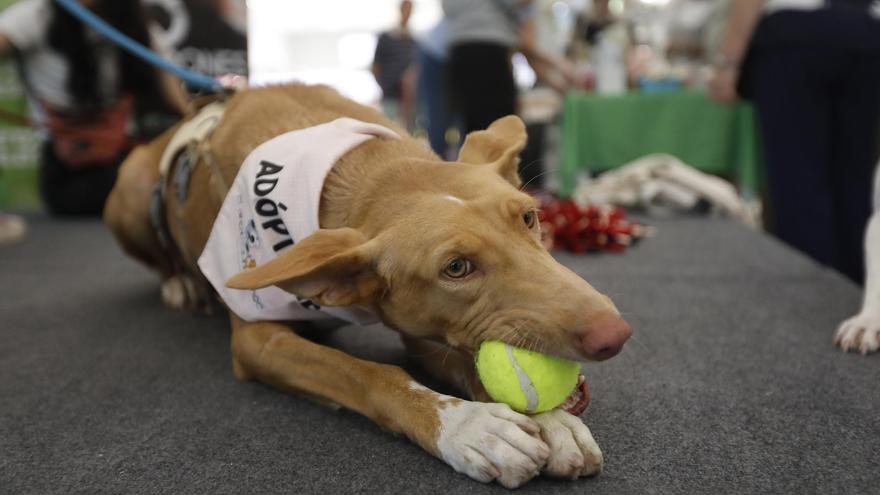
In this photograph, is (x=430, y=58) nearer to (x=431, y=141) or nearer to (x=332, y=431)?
(x=431, y=141)

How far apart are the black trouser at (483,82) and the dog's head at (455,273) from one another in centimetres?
262

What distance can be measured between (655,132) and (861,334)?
3339 mm

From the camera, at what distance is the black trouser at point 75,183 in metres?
4.92

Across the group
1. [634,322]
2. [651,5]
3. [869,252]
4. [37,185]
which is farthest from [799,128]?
[37,185]

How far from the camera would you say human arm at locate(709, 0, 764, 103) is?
3.15 meters

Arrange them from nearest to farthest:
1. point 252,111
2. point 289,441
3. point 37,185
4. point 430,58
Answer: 1. point 289,441
2. point 252,111
3. point 430,58
4. point 37,185

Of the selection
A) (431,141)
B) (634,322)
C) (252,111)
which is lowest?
(431,141)

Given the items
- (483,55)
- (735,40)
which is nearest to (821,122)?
(735,40)

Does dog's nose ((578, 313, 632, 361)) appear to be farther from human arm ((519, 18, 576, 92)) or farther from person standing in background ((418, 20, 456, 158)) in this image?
person standing in background ((418, 20, 456, 158))

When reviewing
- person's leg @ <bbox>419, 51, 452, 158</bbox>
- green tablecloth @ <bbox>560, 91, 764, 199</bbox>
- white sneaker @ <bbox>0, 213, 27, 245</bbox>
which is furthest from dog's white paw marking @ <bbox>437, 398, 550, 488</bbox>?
person's leg @ <bbox>419, 51, 452, 158</bbox>

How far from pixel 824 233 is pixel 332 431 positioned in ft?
9.51

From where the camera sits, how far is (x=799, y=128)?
10.6ft

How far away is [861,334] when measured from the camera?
1685 mm

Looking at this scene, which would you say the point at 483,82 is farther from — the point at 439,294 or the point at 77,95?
the point at 77,95
